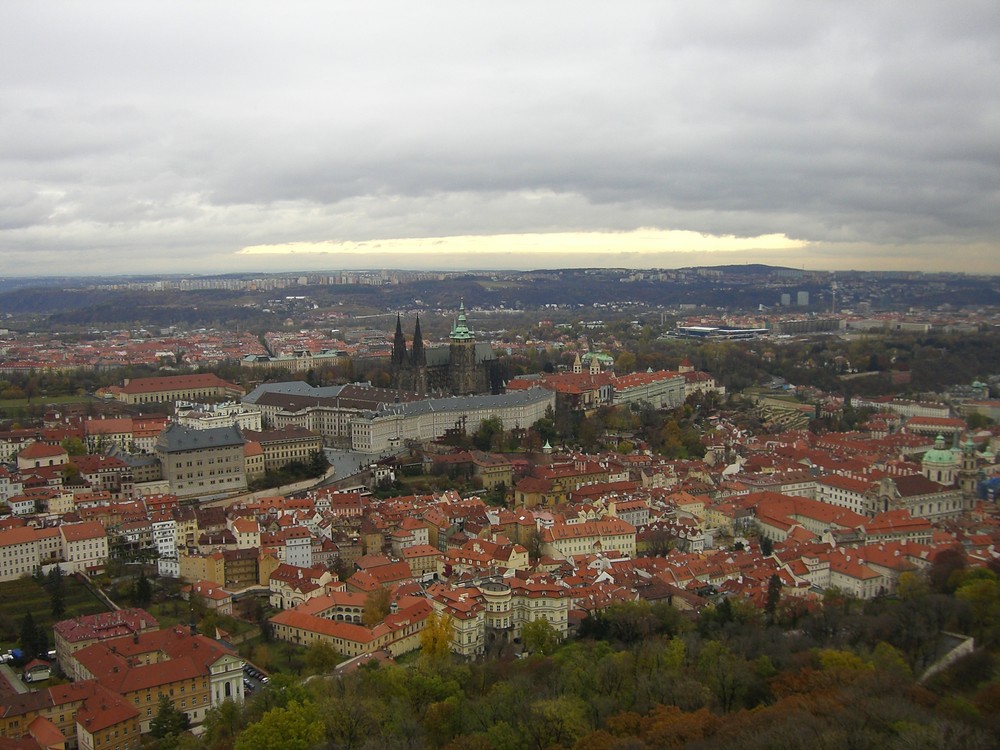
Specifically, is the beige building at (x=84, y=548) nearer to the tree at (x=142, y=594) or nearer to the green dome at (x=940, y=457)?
the tree at (x=142, y=594)

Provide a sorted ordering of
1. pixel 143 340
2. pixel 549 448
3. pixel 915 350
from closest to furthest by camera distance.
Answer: pixel 549 448, pixel 915 350, pixel 143 340

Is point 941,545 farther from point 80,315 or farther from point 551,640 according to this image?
point 80,315

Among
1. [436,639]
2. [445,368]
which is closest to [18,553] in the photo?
[436,639]

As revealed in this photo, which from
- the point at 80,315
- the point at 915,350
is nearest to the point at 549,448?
the point at 915,350

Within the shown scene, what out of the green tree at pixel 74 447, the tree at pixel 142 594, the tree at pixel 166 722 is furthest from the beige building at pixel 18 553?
the green tree at pixel 74 447

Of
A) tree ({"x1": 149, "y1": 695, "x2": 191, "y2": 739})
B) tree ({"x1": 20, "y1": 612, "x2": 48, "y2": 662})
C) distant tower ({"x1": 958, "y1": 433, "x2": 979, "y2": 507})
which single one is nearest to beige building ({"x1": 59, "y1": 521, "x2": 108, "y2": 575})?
tree ({"x1": 20, "y1": 612, "x2": 48, "y2": 662})

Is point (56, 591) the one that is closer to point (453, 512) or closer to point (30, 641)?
point (30, 641)

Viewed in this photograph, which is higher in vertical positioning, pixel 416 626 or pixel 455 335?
pixel 455 335
